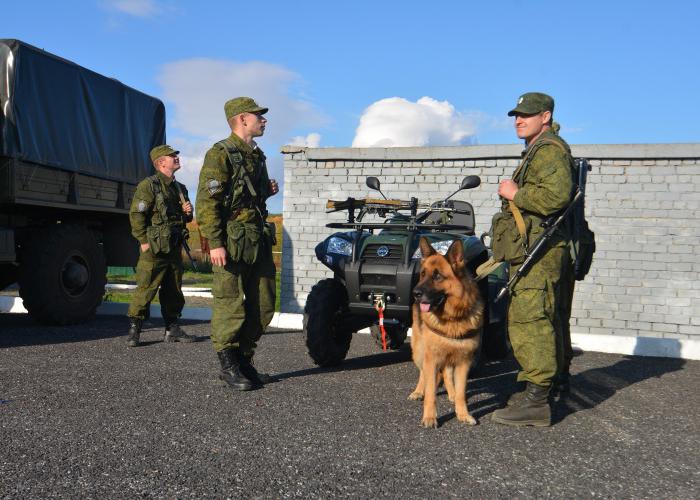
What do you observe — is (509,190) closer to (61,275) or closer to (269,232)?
(269,232)

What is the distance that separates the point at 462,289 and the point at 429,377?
0.59 meters

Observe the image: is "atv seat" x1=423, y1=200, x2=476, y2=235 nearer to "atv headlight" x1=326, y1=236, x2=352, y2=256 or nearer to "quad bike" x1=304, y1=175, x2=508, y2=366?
"quad bike" x1=304, y1=175, x2=508, y2=366

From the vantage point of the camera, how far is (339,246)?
5.15 m

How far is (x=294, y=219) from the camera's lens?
10031 mm

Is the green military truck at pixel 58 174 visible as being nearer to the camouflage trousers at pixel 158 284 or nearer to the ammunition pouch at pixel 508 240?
the camouflage trousers at pixel 158 284

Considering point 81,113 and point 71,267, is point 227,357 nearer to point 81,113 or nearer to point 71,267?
point 71,267

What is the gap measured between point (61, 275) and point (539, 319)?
19.6ft

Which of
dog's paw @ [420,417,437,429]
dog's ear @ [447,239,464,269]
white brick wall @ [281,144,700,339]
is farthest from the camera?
white brick wall @ [281,144,700,339]

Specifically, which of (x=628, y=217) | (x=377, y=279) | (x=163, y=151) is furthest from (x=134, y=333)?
(x=628, y=217)

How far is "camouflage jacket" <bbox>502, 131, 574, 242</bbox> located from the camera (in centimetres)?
371

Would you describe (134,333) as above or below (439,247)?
below

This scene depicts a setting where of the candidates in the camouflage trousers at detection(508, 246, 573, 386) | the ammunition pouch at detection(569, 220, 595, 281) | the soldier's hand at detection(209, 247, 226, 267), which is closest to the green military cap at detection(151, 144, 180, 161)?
the soldier's hand at detection(209, 247, 226, 267)

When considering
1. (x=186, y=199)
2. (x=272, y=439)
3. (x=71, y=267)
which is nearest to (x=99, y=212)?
(x=71, y=267)

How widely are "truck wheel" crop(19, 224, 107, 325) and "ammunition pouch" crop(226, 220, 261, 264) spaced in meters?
3.91
